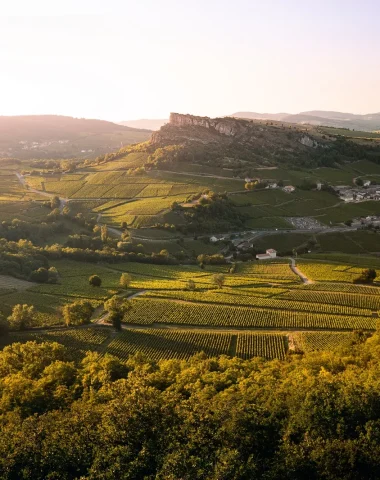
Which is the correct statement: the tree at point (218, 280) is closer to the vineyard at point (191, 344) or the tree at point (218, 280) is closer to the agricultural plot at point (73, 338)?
the vineyard at point (191, 344)

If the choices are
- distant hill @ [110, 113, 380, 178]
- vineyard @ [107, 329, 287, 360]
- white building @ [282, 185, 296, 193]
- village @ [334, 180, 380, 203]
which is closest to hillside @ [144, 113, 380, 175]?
distant hill @ [110, 113, 380, 178]

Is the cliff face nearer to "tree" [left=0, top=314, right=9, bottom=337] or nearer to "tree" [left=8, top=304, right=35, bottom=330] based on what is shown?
"tree" [left=8, top=304, right=35, bottom=330]

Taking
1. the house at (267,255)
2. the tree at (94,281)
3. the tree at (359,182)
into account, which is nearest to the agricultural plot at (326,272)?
the house at (267,255)

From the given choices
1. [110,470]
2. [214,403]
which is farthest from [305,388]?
[110,470]

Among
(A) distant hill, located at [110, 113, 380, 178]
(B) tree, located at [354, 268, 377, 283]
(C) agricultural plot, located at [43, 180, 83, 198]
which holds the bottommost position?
(B) tree, located at [354, 268, 377, 283]

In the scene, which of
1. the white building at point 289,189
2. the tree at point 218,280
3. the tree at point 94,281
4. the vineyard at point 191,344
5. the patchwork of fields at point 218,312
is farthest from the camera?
the white building at point 289,189

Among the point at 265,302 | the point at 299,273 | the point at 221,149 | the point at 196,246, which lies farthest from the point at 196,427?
the point at 221,149
